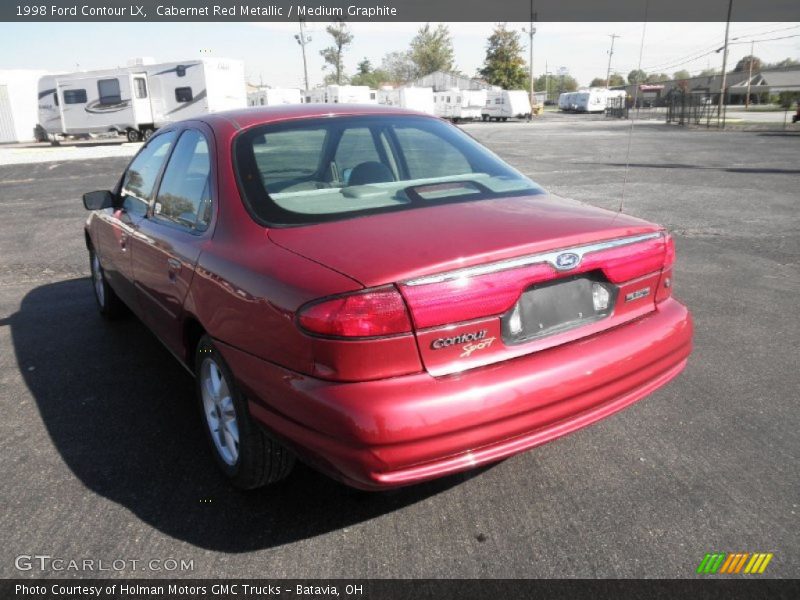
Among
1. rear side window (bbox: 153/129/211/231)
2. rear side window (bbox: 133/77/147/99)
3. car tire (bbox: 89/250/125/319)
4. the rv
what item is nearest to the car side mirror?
car tire (bbox: 89/250/125/319)

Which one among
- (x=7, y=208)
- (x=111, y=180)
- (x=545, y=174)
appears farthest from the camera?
(x=111, y=180)

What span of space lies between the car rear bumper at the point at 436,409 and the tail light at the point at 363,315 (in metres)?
0.17

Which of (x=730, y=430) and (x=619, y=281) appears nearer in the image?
(x=619, y=281)

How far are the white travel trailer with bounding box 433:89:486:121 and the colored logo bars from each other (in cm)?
4970

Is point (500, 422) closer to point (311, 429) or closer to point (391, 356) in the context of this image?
point (391, 356)

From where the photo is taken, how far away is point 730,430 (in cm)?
319

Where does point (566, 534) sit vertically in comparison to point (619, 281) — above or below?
below

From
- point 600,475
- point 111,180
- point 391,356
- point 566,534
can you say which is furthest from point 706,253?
point 111,180

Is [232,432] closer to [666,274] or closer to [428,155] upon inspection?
[428,155]

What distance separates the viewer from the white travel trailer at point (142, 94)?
93.9 ft

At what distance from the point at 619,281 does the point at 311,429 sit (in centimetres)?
132

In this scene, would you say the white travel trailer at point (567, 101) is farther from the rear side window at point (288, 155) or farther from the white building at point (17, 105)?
the rear side window at point (288, 155)

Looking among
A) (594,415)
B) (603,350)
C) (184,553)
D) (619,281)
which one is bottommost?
(184,553)

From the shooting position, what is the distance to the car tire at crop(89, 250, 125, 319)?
506 cm
